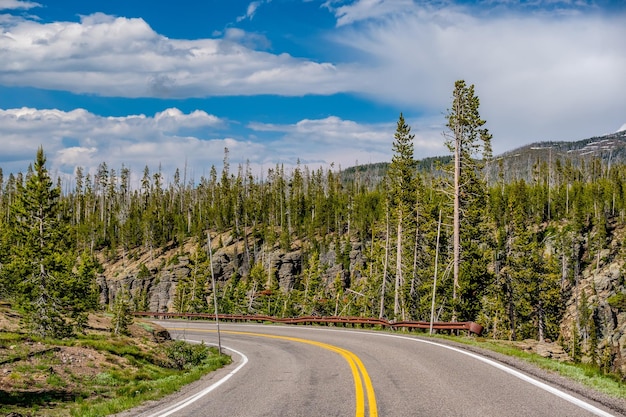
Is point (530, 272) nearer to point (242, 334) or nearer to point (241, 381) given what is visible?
point (242, 334)

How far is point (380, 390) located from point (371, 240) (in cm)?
8865

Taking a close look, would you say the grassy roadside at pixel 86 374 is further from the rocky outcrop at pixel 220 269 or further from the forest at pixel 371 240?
the rocky outcrop at pixel 220 269

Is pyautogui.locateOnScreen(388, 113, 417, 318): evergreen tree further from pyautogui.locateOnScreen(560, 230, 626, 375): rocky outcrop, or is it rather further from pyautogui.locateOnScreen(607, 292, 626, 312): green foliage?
pyautogui.locateOnScreen(607, 292, 626, 312): green foliage

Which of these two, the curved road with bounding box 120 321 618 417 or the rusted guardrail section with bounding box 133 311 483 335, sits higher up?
the curved road with bounding box 120 321 618 417

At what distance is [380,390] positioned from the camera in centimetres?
954

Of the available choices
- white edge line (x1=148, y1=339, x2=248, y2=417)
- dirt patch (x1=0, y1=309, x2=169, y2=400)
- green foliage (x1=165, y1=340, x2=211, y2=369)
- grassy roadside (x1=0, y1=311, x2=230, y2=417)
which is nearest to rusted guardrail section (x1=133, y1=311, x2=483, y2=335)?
grassy roadside (x1=0, y1=311, x2=230, y2=417)

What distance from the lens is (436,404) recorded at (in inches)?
319

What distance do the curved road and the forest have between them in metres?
8.56

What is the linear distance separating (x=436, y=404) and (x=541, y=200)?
11408cm

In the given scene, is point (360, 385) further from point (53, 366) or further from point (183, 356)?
point (183, 356)

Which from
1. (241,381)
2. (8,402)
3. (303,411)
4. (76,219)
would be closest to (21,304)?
(8,402)

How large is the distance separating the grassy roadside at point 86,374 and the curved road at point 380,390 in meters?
1.53

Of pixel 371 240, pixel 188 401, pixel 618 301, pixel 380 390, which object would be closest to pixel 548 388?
pixel 380 390

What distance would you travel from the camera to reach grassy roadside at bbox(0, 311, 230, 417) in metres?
11.1
